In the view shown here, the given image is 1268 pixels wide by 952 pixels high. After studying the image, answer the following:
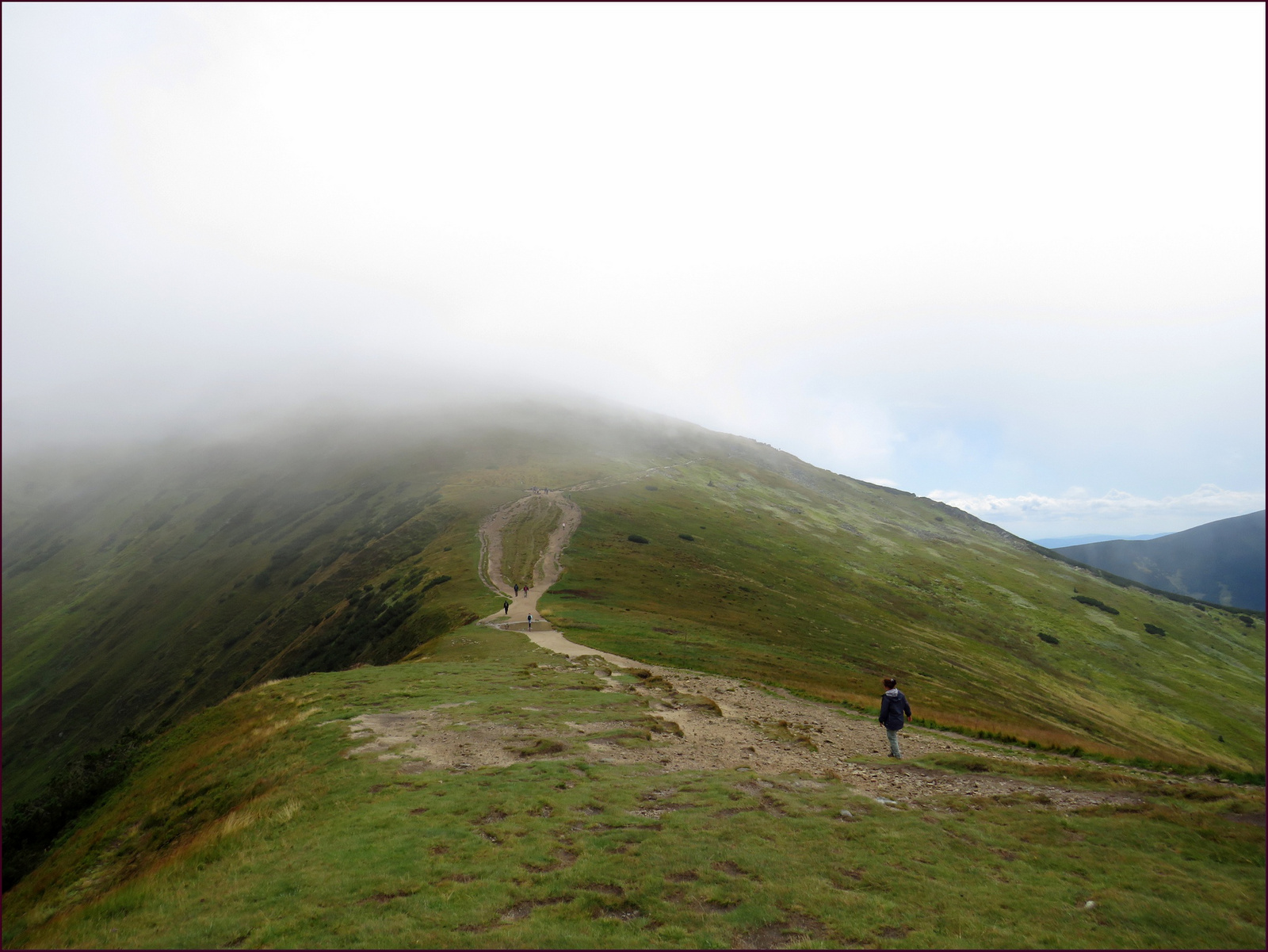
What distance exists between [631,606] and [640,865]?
161 feet

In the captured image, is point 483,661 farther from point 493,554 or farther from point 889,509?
point 889,509

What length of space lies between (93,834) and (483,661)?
20287mm

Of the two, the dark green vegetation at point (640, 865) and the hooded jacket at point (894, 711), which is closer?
the dark green vegetation at point (640, 865)

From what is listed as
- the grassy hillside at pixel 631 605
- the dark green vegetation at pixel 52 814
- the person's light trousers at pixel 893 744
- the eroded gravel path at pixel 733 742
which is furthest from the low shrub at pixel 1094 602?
the dark green vegetation at pixel 52 814

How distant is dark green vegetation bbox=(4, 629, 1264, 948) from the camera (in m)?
8.77

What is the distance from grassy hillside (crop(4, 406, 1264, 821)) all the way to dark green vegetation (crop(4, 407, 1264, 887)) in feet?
1.78

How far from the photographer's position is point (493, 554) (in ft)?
275

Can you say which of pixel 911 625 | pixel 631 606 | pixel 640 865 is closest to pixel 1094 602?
pixel 911 625

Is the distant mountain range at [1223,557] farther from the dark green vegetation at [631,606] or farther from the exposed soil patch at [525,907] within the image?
the exposed soil patch at [525,907]

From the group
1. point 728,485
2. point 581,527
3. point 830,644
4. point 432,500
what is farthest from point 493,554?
point 728,485

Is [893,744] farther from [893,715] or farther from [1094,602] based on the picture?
[1094,602]

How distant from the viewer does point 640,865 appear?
11.1 metres

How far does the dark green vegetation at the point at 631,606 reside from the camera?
50.0 metres

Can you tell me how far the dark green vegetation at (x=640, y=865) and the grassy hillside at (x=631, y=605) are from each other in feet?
21.0
